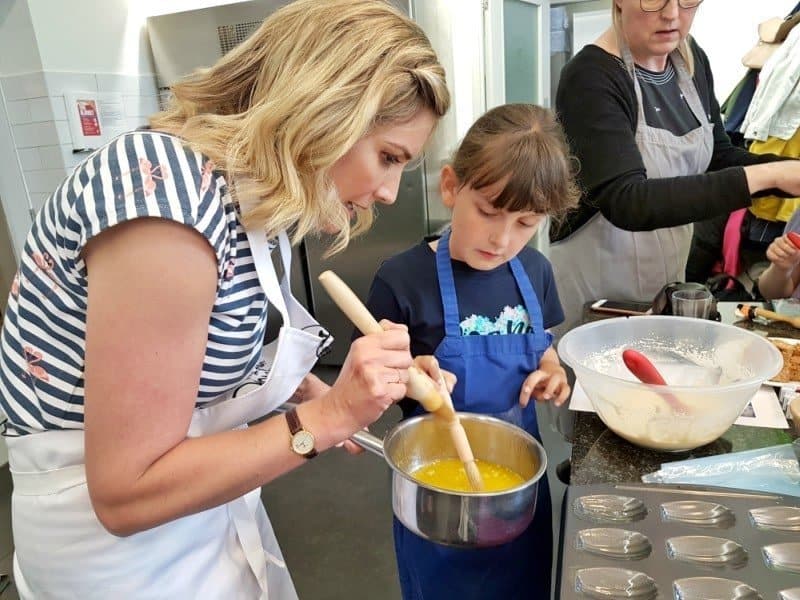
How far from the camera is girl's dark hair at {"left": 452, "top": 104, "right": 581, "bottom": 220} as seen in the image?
94 centimetres

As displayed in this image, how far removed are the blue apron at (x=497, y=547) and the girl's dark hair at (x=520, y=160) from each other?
0.49 ft

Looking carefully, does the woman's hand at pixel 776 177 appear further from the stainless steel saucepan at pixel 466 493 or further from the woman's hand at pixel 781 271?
the stainless steel saucepan at pixel 466 493

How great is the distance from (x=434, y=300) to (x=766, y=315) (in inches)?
28.5

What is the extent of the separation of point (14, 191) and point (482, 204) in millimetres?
2329

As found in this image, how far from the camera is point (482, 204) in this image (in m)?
0.97

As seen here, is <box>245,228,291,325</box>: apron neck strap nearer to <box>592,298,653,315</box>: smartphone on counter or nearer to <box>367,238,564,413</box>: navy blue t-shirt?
<box>367,238,564,413</box>: navy blue t-shirt

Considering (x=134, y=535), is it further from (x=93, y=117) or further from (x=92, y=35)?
(x=92, y=35)

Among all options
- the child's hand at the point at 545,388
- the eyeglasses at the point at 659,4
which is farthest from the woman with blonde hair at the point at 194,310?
the eyeglasses at the point at 659,4

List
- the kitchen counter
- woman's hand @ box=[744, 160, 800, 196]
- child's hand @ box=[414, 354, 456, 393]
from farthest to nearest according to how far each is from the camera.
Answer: woman's hand @ box=[744, 160, 800, 196] → child's hand @ box=[414, 354, 456, 393] → the kitchen counter

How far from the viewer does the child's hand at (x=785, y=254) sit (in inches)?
52.8

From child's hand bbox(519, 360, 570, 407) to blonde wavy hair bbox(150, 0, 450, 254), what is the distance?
1.55ft

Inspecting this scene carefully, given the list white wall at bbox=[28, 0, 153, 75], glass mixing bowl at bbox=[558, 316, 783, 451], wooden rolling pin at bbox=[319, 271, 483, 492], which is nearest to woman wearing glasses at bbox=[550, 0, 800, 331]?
glass mixing bowl at bbox=[558, 316, 783, 451]

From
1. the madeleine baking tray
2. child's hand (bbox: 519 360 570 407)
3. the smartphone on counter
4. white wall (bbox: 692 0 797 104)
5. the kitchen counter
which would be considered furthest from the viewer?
white wall (bbox: 692 0 797 104)

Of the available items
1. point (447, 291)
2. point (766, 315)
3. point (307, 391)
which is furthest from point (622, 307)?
point (307, 391)
